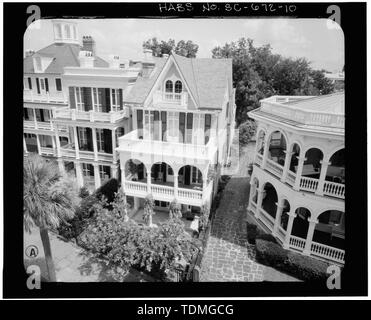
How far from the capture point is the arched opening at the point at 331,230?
12.0 metres

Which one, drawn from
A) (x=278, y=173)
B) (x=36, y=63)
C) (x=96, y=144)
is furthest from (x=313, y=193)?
(x=36, y=63)

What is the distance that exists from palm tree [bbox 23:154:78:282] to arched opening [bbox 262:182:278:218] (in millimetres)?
10297

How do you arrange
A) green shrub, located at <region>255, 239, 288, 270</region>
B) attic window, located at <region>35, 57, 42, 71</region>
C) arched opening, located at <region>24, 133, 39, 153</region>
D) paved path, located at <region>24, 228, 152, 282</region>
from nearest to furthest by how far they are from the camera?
paved path, located at <region>24, 228, 152, 282</region>
green shrub, located at <region>255, 239, 288, 270</region>
attic window, located at <region>35, 57, 42, 71</region>
arched opening, located at <region>24, 133, 39, 153</region>

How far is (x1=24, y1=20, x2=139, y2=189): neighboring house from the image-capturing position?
15648 millimetres

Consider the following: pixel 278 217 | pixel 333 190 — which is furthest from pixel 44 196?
pixel 333 190

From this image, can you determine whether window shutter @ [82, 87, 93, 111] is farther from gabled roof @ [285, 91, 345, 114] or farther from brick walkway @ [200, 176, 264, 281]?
gabled roof @ [285, 91, 345, 114]

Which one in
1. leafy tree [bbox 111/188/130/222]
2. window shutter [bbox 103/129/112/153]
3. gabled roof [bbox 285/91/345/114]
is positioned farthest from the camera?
window shutter [bbox 103/129/112/153]

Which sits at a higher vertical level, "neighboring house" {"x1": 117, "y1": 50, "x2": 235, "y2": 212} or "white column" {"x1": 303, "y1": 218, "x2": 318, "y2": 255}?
"neighboring house" {"x1": 117, "y1": 50, "x2": 235, "y2": 212}

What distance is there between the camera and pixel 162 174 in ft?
52.5

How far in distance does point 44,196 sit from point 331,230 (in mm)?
12446

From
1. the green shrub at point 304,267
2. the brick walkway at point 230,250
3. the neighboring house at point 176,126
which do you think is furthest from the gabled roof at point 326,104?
the brick walkway at point 230,250

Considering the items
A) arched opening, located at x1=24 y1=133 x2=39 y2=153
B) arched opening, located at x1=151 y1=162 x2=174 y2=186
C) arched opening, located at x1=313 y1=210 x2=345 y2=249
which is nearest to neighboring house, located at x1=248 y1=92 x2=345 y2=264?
arched opening, located at x1=313 y1=210 x2=345 y2=249

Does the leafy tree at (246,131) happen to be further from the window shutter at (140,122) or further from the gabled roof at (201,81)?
the window shutter at (140,122)

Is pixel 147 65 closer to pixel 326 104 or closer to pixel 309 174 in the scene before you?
pixel 326 104
